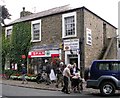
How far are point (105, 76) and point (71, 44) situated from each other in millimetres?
8957

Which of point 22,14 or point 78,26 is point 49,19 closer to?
point 78,26

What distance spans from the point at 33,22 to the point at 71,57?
6.17m

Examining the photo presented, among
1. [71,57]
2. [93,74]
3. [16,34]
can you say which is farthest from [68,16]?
[93,74]

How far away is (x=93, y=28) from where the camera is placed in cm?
2481

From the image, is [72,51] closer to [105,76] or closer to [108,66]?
[108,66]

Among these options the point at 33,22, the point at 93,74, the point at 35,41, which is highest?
the point at 33,22

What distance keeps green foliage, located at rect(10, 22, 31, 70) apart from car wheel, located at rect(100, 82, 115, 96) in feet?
44.0

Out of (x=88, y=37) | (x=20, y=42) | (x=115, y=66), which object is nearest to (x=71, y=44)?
(x=88, y=37)

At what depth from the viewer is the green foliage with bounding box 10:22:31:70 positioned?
27.0 m

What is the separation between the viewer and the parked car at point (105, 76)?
14.6 metres

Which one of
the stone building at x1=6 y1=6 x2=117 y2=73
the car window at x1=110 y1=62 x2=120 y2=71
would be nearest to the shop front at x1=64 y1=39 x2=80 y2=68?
the stone building at x1=6 y1=6 x2=117 y2=73

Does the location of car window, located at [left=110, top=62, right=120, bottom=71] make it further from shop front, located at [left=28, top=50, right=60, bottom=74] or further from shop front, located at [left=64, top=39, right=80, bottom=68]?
shop front, located at [left=28, top=50, right=60, bottom=74]

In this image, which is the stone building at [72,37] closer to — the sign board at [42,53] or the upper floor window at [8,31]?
the sign board at [42,53]

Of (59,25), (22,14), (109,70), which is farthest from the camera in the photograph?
(22,14)
